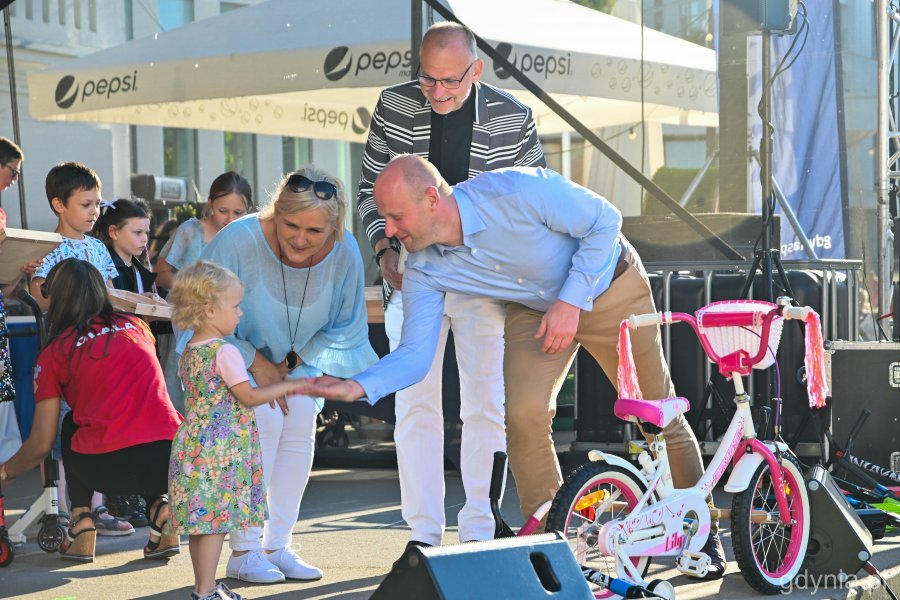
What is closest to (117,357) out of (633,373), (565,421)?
(633,373)

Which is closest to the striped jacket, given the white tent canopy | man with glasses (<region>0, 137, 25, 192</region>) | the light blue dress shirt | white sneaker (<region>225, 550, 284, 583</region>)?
the light blue dress shirt

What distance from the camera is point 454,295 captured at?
15.2ft

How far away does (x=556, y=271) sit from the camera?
14.3 feet

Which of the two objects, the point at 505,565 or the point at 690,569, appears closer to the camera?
the point at 505,565

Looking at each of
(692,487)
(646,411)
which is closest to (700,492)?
(692,487)

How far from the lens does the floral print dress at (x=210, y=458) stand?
4094 mm

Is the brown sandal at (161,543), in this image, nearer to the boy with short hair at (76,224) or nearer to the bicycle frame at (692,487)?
the boy with short hair at (76,224)

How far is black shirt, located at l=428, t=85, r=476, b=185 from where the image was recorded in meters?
4.88

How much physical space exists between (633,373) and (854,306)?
9.89ft

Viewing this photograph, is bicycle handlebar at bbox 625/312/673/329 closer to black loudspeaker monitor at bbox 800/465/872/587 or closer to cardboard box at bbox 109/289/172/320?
black loudspeaker monitor at bbox 800/465/872/587

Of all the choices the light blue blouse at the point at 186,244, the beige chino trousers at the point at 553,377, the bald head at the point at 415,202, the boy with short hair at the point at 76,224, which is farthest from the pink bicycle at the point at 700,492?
the light blue blouse at the point at 186,244

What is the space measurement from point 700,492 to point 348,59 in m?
5.29

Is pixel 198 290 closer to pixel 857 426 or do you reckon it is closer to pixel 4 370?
pixel 4 370

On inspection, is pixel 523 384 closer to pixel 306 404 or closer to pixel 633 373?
pixel 633 373
